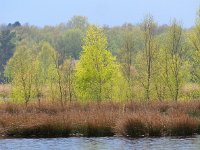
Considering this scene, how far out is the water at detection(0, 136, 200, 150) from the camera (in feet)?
62.7

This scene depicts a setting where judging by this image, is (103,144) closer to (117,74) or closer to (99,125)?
(99,125)

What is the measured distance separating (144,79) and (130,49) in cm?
698

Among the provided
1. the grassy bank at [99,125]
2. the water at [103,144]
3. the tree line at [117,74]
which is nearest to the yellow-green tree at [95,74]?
the tree line at [117,74]

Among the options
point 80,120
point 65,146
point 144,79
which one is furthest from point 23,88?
point 65,146

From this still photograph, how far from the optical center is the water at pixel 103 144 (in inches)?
753

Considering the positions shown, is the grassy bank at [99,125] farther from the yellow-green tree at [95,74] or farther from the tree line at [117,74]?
the yellow-green tree at [95,74]

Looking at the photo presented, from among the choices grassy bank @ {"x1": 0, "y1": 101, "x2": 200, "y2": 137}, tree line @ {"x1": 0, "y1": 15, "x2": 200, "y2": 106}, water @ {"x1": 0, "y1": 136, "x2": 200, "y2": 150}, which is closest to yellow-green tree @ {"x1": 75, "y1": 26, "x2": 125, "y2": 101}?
tree line @ {"x1": 0, "y1": 15, "x2": 200, "y2": 106}

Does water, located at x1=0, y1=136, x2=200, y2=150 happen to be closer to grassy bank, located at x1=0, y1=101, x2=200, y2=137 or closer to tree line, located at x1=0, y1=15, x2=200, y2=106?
grassy bank, located at x1=0, y1=101, x2=200, y2=137

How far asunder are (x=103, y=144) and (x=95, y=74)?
19.0 meters

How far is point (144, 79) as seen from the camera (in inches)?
1598

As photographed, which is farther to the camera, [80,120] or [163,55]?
[163,55]

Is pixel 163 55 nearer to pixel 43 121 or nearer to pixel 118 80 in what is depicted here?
pixel 118 80

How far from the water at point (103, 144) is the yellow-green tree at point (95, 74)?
17.1 m

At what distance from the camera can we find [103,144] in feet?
66.0
